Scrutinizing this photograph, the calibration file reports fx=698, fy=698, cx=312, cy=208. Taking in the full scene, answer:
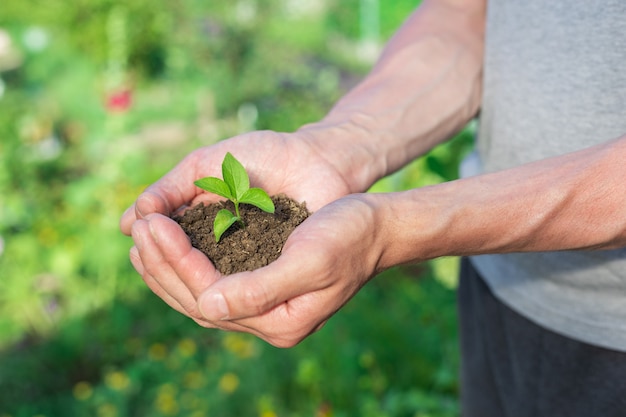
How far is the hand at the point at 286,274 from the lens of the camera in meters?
1.03

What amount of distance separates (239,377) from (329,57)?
6012mm

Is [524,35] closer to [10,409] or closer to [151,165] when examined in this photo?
[10,409]

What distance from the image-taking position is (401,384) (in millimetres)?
2756

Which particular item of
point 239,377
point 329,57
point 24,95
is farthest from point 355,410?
point 329,57

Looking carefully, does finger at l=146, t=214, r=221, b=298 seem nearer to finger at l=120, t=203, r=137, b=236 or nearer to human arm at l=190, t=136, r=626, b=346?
human arm at l=190, t=136, r=626, b=346

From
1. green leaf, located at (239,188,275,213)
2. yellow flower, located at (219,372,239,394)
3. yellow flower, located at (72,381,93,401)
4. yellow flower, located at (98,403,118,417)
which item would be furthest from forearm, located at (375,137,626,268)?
yellow flower, located at (72,381,93,401)

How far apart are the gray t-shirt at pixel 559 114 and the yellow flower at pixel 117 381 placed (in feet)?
6.29

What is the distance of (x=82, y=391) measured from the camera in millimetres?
3014

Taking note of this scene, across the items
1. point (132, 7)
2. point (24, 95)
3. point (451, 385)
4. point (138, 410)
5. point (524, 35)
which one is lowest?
point (138, 410)

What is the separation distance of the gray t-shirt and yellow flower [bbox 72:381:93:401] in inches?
80.1

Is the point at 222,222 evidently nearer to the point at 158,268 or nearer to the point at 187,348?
the point at 158,268

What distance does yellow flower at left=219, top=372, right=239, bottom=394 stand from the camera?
9.00 ft

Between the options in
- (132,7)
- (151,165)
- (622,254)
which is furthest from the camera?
(132,7)

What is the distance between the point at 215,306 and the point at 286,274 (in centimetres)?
11
